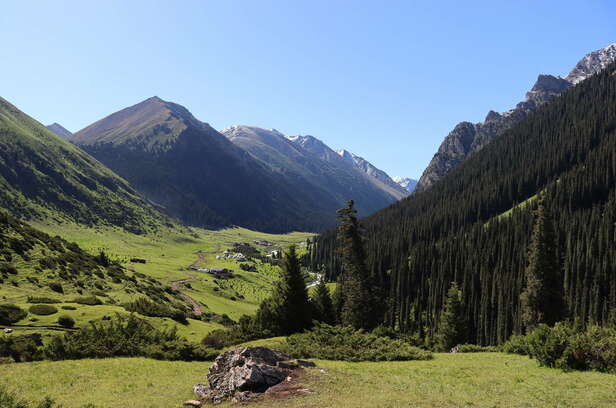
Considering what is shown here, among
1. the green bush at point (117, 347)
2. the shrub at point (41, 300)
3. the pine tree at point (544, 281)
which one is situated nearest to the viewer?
the green bush at point (117, 347)

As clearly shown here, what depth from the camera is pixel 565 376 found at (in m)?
23.4

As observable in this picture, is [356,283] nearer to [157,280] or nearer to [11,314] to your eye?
[11,314]

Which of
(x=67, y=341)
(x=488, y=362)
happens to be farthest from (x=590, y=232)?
(x=67, y=341)

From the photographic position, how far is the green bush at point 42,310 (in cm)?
4434

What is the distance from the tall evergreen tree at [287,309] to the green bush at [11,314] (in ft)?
92.6

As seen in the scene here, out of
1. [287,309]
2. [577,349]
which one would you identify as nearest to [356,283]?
[287,309]

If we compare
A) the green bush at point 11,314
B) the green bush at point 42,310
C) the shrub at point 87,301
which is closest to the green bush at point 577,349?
the green bush at point 11,314

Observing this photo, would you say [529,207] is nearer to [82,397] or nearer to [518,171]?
[518,171]

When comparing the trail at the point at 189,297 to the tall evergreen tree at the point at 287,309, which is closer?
the tall evergreen tree at the point at 287,309

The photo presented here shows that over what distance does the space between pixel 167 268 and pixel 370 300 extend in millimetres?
116574

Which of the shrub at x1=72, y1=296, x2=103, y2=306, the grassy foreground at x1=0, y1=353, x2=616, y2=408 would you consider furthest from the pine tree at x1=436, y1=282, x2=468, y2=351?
the shrub at x1=72, y1=296, x2=103, y2=306

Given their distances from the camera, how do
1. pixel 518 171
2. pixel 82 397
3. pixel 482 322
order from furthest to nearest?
pixel 518 171
pixel 482 322
pixel 82 397

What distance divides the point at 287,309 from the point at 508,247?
95.2 meters

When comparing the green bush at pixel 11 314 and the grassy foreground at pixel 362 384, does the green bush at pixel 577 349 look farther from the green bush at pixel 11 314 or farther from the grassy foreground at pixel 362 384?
the green bush at pixel 11 314
